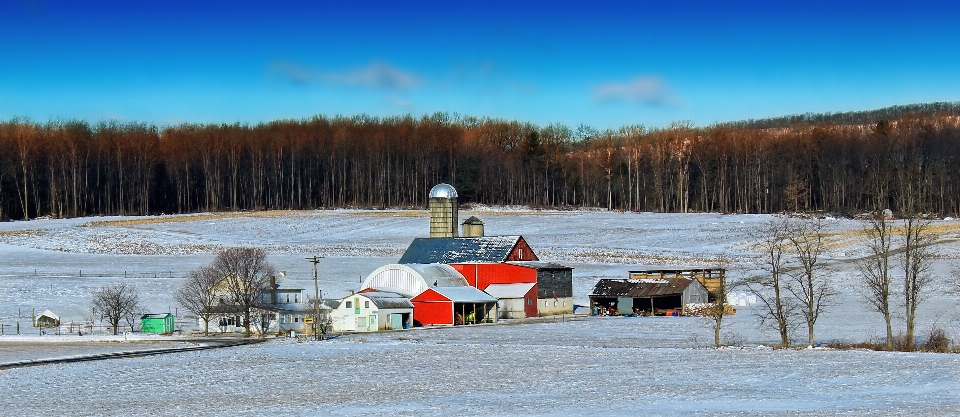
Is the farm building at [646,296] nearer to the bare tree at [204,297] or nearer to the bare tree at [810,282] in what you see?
the bare tree at [810,282]

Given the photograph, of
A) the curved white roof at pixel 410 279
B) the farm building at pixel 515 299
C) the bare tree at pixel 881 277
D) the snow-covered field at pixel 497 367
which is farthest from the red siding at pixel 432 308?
the bare tree at pixel 881 277

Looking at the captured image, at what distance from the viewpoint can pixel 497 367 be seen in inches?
1226

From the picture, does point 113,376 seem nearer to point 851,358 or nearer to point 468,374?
point 468,374

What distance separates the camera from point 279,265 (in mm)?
68438

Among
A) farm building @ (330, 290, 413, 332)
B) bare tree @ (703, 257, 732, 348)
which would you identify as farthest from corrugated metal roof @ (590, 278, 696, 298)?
farm building @ (330, 290, 413, 332)

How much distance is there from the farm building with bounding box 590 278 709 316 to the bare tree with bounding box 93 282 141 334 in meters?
23.4

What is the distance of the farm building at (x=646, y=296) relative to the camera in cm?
5634

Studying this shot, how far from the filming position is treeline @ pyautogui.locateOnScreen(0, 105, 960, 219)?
373 ft

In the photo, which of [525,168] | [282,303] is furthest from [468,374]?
[525,168]

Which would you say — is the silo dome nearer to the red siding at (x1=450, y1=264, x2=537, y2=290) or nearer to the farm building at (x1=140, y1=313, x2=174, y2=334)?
the red siding at (x1=450, y1=264, x2=537, y2=290)

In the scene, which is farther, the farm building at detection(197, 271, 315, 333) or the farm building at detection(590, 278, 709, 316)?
the farm building at detection(590, 278, 709, 316)

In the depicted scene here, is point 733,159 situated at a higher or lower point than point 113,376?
higher

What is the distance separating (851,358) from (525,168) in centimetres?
10139

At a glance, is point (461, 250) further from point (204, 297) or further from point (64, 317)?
point (64, 317)
